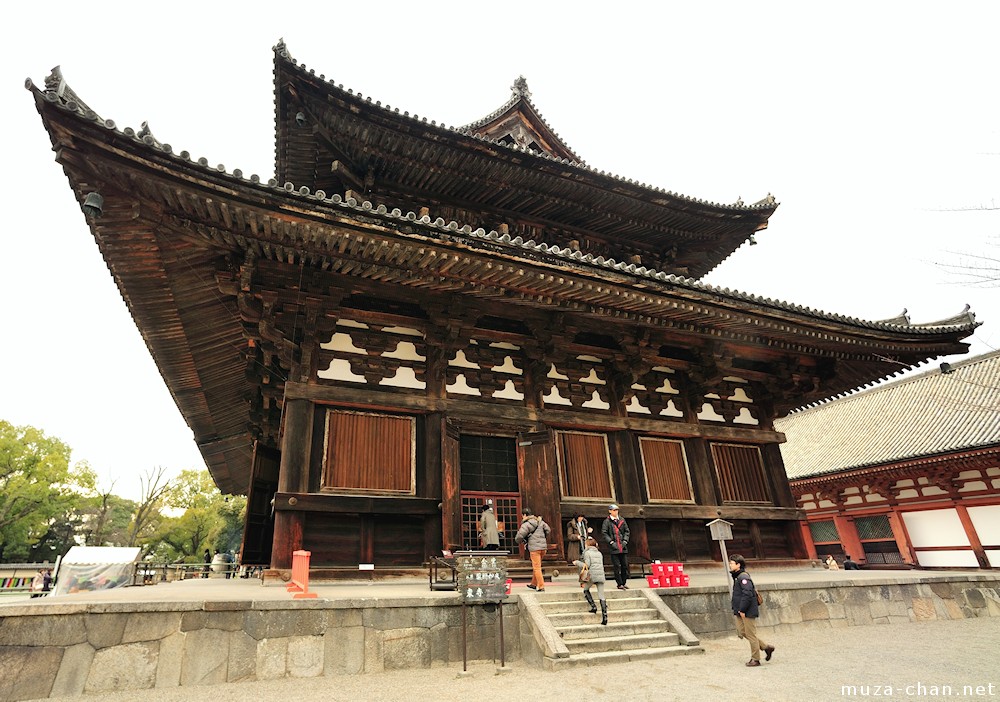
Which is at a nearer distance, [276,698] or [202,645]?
[276,698]

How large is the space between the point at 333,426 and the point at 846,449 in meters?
27.8

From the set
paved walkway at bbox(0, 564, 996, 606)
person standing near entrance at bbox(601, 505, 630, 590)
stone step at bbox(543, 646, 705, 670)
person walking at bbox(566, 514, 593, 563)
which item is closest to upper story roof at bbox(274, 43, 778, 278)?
person walking at bbox(566, 514, 593, 563)

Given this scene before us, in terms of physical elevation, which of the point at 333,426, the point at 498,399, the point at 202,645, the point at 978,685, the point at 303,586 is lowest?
the point at 978,685

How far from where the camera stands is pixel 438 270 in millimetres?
8531

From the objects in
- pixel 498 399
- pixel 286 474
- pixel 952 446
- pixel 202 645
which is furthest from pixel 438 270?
pixel 952 446

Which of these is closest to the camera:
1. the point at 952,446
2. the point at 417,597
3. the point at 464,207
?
the point at 417,597

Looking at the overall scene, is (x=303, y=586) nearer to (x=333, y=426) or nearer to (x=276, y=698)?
(x=276, y=698)

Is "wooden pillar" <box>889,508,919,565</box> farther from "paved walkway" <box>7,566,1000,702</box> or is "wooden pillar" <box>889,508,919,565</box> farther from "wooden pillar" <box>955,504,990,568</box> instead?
"paved walkway" <box>7,566,1000,702</box>

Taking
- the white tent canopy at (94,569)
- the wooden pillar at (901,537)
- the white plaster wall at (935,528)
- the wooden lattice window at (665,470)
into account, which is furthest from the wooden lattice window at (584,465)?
the wooden pillar at (901,537)

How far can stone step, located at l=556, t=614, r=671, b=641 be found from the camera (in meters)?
6.71

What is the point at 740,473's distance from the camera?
1260 centimetres

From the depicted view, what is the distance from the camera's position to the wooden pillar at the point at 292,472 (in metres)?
8.22

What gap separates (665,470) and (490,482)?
433 centimetres

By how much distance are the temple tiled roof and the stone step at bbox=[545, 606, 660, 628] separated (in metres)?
18.3
